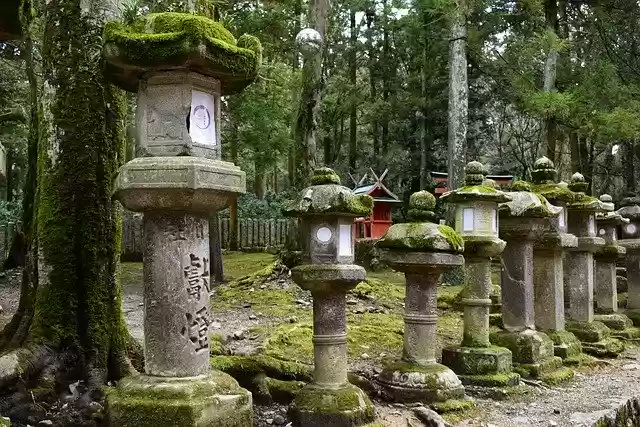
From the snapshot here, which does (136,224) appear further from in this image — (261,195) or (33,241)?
(33,241)

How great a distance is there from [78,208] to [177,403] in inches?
80.1

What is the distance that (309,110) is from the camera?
1323 centimetres

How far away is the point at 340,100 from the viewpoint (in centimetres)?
2652

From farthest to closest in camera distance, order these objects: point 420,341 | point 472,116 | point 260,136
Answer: point 472,116
point 260,136
point 420,341

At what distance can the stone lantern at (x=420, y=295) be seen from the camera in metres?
6.06

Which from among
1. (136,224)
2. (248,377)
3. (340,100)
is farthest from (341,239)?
(340,100)

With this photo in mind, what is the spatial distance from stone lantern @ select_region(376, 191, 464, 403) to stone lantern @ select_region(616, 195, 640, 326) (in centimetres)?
697

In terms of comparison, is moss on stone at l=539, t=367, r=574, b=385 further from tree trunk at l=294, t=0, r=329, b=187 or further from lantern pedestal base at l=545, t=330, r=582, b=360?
tree trunk at l=294, t=0, r=329, b=187

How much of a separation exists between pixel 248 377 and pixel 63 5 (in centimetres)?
352

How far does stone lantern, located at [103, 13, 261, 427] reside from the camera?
4.11 meters

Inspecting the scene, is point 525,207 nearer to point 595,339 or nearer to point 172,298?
point 595,339

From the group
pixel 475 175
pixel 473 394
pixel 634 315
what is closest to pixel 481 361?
pixel 473 394

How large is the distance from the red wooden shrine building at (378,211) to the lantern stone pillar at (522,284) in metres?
15.1

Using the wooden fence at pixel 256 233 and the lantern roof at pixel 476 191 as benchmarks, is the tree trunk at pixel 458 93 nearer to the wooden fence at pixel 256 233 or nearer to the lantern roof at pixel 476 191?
the lantern roof at pixel 476 191
